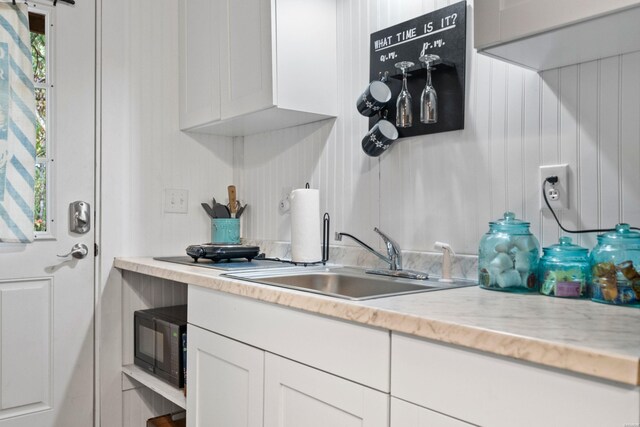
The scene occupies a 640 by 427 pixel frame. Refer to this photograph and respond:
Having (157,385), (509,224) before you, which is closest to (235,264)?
(157,385)

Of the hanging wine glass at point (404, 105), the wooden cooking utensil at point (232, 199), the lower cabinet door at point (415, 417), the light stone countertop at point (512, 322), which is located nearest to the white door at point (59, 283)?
the wooden cooking utensil at point (232, 199)

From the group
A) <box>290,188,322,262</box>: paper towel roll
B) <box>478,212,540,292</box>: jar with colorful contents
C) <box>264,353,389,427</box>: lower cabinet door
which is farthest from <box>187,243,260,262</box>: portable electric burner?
<box>478,212,540,292</box>: jar with colorful contents

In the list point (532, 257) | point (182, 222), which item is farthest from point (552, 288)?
point (182, 222)

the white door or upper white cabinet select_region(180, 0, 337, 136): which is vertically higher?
upper white cabinet select_region(180, 0, 337, 136)

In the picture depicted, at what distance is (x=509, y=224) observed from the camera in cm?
133

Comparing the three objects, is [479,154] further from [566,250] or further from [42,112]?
[42,112]

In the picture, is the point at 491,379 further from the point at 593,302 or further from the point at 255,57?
the point at 255,57

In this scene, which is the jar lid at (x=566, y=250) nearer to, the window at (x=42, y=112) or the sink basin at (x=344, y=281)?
the sink basin at (x=344, y=281)

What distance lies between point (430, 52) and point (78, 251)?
1639 millimetres

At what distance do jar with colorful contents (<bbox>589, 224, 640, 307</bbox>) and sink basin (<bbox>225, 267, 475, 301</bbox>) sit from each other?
372mm

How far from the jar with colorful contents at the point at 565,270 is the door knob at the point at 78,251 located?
1.82 meters

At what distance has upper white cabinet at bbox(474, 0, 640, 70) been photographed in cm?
102

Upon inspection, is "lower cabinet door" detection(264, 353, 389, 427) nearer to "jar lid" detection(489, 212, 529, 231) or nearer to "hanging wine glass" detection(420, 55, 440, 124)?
"jar lid" detection(489, 212, 529, 231)

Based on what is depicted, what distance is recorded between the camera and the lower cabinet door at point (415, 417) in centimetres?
92
